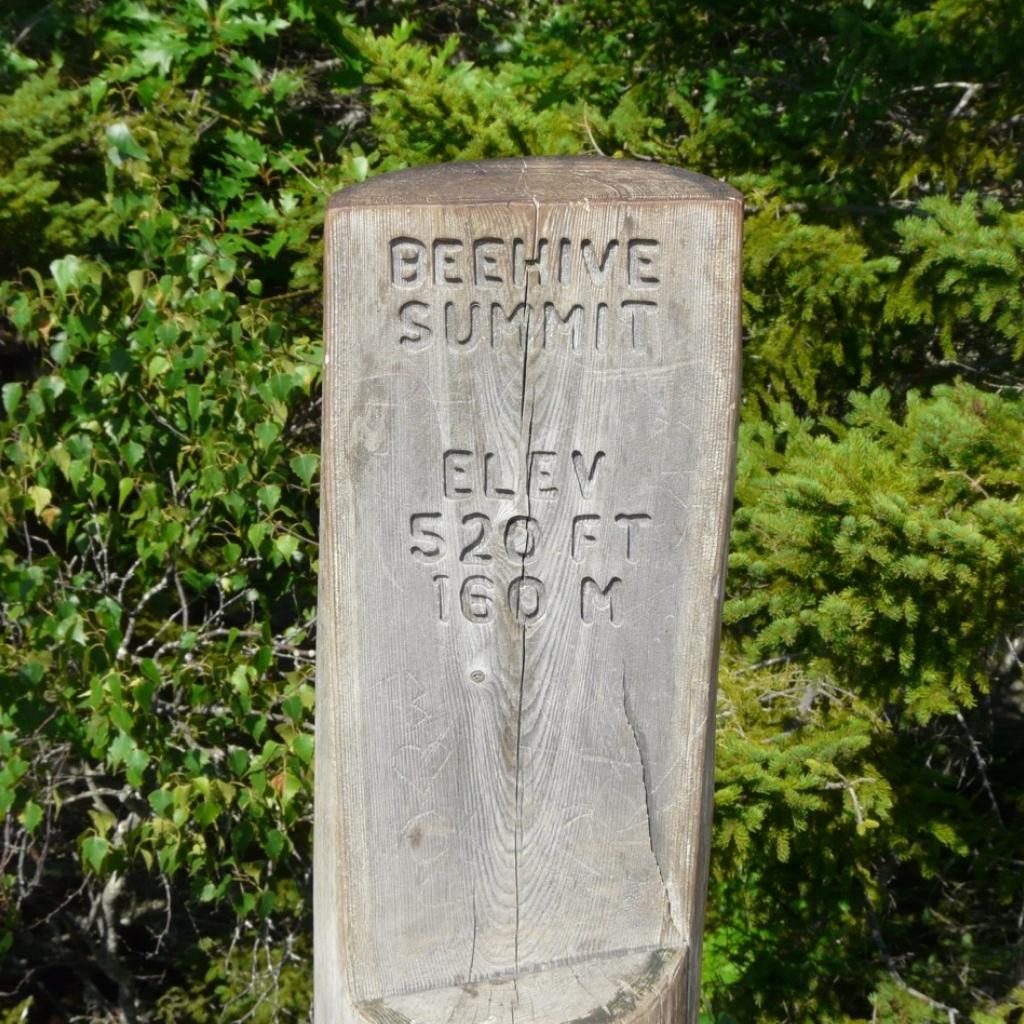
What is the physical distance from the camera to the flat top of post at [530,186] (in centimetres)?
158

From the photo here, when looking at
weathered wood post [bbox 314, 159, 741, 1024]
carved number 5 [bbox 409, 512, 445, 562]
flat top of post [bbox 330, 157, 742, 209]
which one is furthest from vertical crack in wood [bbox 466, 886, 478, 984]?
flat top of post [bbox 330, 157, 742, 209]

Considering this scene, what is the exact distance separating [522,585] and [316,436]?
7.71 feet

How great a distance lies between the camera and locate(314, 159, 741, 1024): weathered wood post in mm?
1589

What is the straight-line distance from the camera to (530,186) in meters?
1.62

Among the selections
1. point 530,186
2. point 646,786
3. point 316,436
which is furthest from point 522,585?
point 316,436

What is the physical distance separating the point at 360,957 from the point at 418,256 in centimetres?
102

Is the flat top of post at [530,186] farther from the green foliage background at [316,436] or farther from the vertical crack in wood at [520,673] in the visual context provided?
the green foliage background at [316,436]

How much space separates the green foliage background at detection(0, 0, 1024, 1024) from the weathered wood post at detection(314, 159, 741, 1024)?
1.03 meters

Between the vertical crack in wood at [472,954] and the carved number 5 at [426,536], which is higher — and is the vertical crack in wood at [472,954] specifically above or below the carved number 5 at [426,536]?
below

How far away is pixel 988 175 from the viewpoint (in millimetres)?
3734

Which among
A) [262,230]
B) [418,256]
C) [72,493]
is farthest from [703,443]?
[262,230]

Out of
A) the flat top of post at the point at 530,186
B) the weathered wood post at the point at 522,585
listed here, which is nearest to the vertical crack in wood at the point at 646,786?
the weathered wood post at the point at 522,585

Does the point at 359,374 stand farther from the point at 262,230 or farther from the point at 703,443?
the point at 262,230

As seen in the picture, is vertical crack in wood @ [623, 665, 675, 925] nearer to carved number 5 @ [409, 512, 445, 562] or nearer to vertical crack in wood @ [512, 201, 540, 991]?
vertical crack in wood @ [512, 201, 540, 991]
